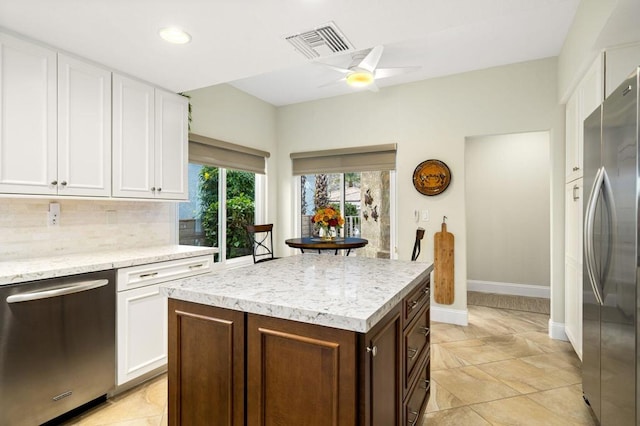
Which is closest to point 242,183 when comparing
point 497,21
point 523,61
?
point 497,21

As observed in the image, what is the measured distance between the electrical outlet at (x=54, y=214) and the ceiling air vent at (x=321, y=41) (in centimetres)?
206

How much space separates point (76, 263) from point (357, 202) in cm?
325

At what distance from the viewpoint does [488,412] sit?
2172 mm

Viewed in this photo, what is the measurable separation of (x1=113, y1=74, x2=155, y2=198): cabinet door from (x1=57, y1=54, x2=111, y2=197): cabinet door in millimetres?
62

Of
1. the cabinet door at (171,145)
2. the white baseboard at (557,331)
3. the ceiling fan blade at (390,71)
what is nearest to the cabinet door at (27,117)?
the cabinet door at (171,145)

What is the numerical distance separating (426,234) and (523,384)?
5.87 ft

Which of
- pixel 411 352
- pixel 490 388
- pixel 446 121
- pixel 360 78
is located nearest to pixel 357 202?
pixel 446 121

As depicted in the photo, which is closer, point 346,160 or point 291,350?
point 291,350

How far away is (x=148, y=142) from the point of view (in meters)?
2.79

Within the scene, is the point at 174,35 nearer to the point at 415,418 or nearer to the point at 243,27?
the point at 243,27

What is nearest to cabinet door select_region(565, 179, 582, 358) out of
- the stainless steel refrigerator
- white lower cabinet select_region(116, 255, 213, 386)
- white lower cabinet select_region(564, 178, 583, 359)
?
white lower cabinet select_region(564, 178, 583, 359)

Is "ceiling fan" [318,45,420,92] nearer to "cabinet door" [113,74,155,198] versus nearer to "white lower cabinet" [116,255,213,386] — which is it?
"cabinet door" [113,74,155,198]

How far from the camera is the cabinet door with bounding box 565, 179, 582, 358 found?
2.71 m

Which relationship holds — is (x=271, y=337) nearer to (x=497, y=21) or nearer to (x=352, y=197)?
(x=497, y=21)
